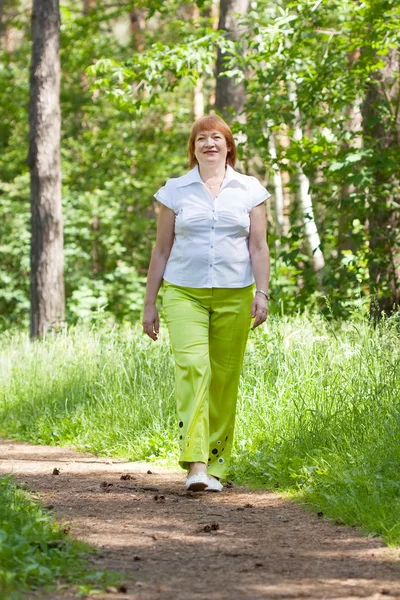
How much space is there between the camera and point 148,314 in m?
6.30

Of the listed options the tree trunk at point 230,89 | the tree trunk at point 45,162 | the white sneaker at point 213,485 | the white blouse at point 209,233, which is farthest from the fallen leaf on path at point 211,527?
the tree trunk at point 230,89

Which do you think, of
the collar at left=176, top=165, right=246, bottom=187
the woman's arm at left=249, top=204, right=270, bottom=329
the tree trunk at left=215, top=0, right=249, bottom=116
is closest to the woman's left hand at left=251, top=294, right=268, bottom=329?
the woman's arm at left=249, top=204, right=270, bottom=329

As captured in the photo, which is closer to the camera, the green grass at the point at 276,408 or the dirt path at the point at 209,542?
the dirt path at the point at 209,542

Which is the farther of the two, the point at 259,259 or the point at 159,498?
the point at 259,259

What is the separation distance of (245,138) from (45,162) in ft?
10.8

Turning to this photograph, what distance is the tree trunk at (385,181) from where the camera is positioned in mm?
11258

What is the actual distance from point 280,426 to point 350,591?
10.4 ft

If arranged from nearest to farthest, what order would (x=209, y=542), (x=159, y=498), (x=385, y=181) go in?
(x=209, y=542) → (x=159, y=498) → (x=385, y=181)

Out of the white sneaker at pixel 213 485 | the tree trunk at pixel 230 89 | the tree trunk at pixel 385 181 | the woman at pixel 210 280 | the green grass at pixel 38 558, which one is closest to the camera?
the green grass at pixel 38 558

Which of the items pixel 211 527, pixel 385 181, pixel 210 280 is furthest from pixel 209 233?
pixel 385 181

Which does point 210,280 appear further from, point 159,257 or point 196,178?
point 196,178

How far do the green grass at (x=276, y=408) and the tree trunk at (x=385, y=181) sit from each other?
62.3 inches

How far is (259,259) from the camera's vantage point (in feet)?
20.4

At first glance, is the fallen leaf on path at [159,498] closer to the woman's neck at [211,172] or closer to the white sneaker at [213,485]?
the white sneaker at [213,485]
